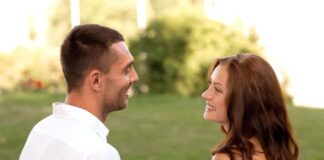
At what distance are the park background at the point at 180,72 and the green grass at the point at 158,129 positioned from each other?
1 centimetres

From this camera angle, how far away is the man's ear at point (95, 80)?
2.38m

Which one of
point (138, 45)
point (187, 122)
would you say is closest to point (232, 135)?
point (187, 122)

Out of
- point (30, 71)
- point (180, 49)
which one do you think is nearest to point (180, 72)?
point (180, 49)

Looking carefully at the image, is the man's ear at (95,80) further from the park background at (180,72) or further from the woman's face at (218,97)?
the park background at (180,72)

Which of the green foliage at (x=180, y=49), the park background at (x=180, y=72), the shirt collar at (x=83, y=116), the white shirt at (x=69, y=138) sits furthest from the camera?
Answer: the green foliage at (x=180, y=49)

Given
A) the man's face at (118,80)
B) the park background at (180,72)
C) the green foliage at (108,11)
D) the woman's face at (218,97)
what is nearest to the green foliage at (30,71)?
the park background at (180,72)

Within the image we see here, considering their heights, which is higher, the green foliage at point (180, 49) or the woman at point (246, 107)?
the woman at point (246, 107)

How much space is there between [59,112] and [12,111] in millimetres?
10558

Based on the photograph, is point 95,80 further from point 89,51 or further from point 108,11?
point 108,11

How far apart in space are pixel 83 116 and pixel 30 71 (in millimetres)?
17953

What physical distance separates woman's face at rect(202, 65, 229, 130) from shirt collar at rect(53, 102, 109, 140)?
30.4 inches

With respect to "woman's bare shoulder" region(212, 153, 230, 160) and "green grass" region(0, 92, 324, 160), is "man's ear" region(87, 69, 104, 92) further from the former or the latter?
"green grass" region(0, 92, 324, 160)

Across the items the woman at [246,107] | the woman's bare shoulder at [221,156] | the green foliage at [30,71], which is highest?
the woman at [246,107]

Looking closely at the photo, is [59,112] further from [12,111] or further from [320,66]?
[320,66]
